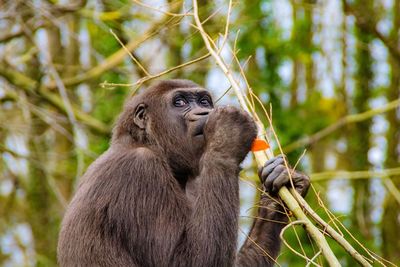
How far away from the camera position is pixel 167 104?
6977mm

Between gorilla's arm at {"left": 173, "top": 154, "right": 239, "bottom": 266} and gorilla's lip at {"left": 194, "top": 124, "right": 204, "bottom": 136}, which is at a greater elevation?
gorilla's lip at {"left": 194, "top": 124, "right": 204, "bottom": 136}

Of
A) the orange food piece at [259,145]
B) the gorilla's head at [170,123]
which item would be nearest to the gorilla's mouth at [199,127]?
the gorilla's head at [170,123]

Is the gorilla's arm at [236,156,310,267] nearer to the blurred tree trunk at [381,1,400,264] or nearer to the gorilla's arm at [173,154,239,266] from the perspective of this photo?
the gorilla's arm at [173,154,239,266]

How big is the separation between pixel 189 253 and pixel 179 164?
1.03 meters

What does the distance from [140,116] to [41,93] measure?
4593 mm

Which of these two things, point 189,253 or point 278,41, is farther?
point 278,41

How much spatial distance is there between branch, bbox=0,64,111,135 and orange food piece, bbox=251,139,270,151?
539cm

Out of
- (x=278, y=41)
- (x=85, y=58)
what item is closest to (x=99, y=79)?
(x=278, y=41)

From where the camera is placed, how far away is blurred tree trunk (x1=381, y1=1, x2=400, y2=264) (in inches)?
529

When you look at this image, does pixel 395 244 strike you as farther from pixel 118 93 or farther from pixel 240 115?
pixel 240 115

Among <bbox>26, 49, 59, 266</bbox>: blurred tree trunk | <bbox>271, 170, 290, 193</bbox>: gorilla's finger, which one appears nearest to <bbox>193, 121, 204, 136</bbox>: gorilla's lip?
<bbox>271, 170, 290, 193</bbox>: gorilla's finger

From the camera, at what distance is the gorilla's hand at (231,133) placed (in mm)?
6191

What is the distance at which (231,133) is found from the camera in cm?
619

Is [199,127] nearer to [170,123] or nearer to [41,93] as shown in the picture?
[170,123]
